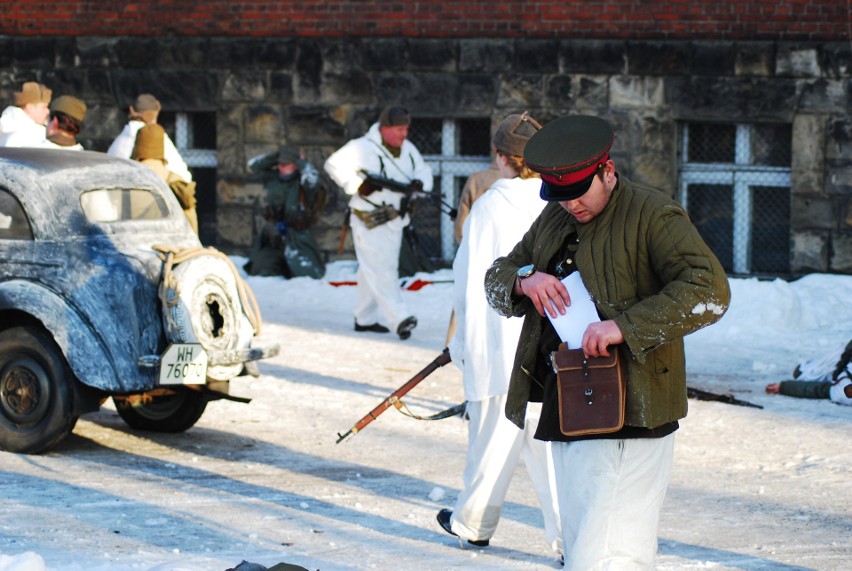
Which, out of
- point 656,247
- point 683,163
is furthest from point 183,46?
point 656,247

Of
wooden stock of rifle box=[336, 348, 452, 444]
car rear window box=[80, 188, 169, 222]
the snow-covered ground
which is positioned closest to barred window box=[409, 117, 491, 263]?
the snow-covered ground

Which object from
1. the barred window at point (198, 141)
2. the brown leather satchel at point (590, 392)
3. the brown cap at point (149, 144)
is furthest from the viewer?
the barred window at point (198, 141)

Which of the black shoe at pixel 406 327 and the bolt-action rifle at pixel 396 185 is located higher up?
the bolt-action rifle at pixel 396 185

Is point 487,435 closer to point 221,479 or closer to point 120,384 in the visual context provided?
point 221,479

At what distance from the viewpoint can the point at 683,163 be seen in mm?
16859

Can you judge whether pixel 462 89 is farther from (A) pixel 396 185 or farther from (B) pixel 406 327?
(B) pixel 406 327

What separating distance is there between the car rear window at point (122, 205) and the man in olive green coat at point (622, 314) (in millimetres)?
4809

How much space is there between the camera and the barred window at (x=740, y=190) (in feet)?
54.4

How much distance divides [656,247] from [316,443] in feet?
15.8

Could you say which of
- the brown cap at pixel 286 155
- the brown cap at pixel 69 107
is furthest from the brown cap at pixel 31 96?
the brown cap at pixel 286 155

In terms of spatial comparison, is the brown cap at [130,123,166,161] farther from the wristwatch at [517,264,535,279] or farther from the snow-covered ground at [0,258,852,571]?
the wristwatch at [517,264,535,279]

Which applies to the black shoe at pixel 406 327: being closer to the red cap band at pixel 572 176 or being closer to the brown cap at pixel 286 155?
the brown cap at pixel 286 155

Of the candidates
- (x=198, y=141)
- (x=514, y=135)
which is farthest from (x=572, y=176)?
(x=198, y=141)

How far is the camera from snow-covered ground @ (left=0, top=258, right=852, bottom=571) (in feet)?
22.8
